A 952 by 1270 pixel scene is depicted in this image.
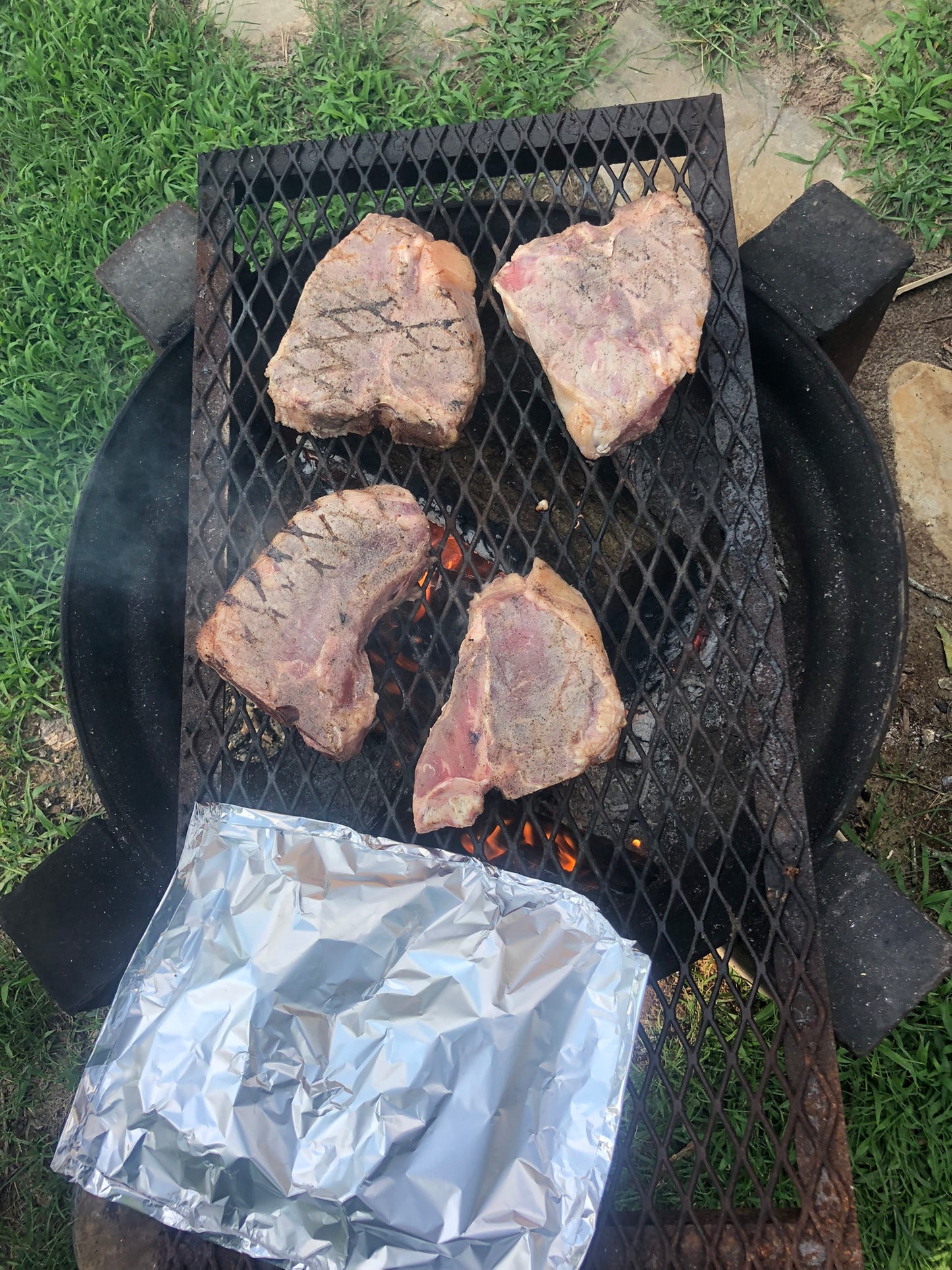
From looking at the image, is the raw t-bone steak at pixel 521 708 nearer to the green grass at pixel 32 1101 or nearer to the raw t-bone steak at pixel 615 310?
the raw t-bone steak at pixel 615 310

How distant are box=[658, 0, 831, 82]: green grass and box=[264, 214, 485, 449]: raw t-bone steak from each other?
→ 1.84 m

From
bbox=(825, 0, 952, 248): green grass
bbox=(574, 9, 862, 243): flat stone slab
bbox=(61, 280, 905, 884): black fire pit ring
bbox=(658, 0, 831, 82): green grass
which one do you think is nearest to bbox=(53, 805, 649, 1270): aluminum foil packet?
bbox=(61, 280, 905, 884): black fire pit ring

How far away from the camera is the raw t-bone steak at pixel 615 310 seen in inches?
79.0

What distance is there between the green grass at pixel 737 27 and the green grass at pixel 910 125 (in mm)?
275

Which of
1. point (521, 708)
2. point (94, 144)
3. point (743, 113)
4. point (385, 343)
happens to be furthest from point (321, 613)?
point (743, 113)

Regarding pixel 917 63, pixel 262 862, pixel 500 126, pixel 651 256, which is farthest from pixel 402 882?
pixel 917 63

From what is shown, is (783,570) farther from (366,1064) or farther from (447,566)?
(366,1064)

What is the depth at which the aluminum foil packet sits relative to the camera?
5.38ft

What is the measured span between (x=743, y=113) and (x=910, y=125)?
1.99ft

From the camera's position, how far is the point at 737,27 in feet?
10.2

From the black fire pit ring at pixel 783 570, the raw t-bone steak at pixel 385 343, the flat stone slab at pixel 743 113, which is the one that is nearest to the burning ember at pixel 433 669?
the raw t-bone steak at pixel 385 343

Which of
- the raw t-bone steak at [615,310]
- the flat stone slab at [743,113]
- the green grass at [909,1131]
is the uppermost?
the flat stone slab at [743,113]

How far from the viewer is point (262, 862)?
6.30 feet

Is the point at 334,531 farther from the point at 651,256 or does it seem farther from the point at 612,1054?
the point at 612,1054
